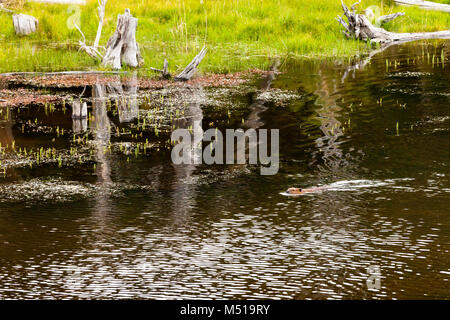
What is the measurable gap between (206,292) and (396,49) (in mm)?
21006

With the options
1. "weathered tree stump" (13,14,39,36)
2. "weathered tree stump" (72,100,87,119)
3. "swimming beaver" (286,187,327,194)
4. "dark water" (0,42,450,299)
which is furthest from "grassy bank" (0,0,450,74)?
"swimming beaver" (286,187,327,194)

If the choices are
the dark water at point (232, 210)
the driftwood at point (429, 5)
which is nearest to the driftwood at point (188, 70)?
the dark water at point (232, 210)

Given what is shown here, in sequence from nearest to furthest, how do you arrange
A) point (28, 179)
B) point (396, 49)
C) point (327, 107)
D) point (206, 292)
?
point (206, 292) < point (28, 179) < point (327, 107) < point (396, 49)

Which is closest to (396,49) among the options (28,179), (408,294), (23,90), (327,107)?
(327,107)

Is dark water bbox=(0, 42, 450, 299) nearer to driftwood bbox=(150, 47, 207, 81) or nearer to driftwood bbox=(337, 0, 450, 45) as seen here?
driftwood bbox=(150, 47, 207, 81)

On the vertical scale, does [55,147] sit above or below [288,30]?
below

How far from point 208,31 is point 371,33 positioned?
241 inches

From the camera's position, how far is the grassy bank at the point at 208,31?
2452 cm

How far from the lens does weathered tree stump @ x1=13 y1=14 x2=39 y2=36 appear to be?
27.5 m

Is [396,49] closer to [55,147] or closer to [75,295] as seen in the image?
Answer: [55,147]

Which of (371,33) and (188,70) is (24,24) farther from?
(371,33)

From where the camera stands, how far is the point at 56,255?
9.40 metres

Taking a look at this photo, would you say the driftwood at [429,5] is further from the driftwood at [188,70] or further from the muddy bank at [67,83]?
the driftwood at [188,70]
